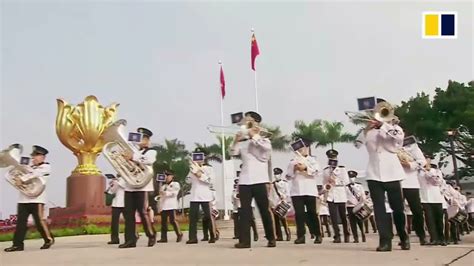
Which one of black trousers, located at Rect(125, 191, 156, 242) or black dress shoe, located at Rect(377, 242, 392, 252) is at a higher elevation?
black trousers, located at Rect(125, 191, 156, 242)

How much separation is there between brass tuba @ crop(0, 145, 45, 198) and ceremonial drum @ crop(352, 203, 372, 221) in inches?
221

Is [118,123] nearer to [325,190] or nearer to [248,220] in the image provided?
[248,220]

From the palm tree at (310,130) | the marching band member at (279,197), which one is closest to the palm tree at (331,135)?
the palm tree at (310,130)

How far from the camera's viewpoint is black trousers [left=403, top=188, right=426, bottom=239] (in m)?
8.24

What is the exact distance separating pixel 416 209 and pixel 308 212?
2031 millimetres

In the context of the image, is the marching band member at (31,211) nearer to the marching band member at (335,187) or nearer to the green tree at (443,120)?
the marching band member at (335,187)

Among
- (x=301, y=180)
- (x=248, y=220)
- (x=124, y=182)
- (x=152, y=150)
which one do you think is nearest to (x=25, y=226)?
(x=124, y=182)

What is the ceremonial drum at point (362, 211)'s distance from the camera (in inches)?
404

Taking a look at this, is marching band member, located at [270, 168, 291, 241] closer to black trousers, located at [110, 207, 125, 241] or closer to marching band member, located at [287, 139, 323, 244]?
marching band member, located at [287, 139, 323, 244]

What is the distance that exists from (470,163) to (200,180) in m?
28.9

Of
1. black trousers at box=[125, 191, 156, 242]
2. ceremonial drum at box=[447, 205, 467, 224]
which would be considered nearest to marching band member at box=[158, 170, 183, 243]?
black trousers at box=[125, 191, 156, 242]

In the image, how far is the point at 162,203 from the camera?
11812 millimetres

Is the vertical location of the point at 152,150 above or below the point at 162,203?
above

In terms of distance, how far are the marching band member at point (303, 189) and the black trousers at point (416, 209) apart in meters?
1.65
